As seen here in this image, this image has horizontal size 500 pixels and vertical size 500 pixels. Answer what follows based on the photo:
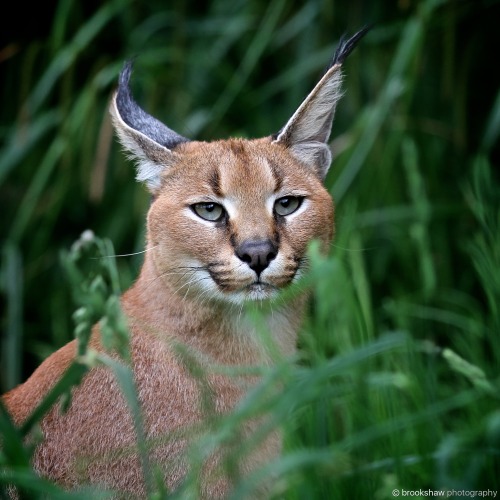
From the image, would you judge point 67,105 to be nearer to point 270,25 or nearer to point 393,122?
point 270,25

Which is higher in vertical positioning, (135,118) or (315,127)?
(135,118)

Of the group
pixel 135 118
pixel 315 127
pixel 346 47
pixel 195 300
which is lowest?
pixel 195 300

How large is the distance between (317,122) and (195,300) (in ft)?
2.89

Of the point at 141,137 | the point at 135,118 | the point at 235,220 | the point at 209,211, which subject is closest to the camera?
the point at 235,220

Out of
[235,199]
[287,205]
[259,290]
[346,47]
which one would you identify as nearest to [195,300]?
[259,290]

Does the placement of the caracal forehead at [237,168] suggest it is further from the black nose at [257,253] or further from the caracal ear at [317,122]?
the black nose at [257,253]

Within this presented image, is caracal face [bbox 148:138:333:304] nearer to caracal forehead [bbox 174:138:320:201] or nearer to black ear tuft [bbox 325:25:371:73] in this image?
caracal forehead [bbox 174:138:320:201]

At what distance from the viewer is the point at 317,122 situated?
388cm

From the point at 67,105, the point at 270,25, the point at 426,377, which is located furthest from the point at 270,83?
the point at 426,377

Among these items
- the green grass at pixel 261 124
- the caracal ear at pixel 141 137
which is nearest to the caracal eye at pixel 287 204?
the caracal ear at pixel 141 137

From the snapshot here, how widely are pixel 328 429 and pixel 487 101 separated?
12.1 feet

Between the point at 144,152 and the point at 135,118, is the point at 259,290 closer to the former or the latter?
the point at 144,152

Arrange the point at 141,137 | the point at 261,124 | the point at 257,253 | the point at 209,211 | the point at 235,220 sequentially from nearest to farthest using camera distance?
the point at 257,253
the point at 235,220
the point at 209,211
the point at 141,137
the point at 261,124

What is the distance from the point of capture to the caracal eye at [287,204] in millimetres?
3633
